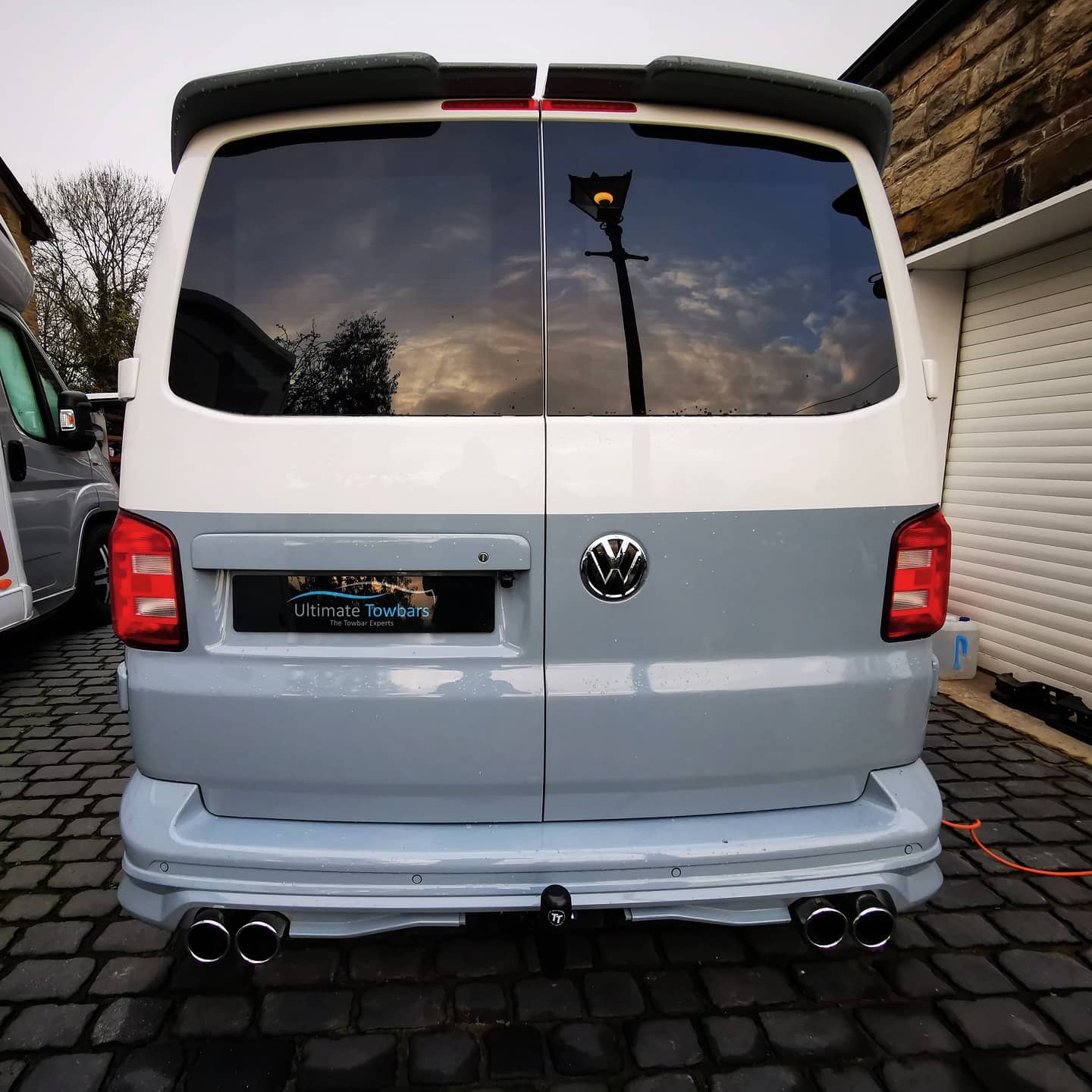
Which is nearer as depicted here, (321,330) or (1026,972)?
(321,330)

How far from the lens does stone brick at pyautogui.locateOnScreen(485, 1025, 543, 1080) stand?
6.11 feet

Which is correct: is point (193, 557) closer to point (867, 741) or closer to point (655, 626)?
point (655, 626)

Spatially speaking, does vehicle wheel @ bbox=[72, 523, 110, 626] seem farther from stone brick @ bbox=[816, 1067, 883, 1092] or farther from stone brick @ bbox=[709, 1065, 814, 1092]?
stone brick @ bbox=[816, 1067, 883, 1092]

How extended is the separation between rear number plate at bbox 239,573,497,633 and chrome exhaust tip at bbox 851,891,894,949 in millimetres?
1145

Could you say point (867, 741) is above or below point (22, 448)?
below

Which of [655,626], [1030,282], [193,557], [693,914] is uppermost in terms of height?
[1030,282]

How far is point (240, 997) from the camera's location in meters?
2.11

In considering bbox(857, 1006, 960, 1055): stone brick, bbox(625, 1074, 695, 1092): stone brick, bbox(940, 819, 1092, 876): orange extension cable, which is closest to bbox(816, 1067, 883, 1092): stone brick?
bbox(857, 1006, 960, 1055): stone brick

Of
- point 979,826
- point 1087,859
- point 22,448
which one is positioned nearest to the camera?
point 1087,859

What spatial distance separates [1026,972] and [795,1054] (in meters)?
0.89

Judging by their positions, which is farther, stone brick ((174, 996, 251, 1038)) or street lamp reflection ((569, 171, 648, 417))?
stone brick ((174, 996, 251, 1038))

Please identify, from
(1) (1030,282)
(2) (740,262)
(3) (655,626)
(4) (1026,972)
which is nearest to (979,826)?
(4) (1026,972)

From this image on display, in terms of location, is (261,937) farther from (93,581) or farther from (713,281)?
(93,581)

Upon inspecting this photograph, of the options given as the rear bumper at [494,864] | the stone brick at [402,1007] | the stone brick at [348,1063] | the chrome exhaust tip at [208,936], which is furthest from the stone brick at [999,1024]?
the chrome exhaust tip at [208,936]
